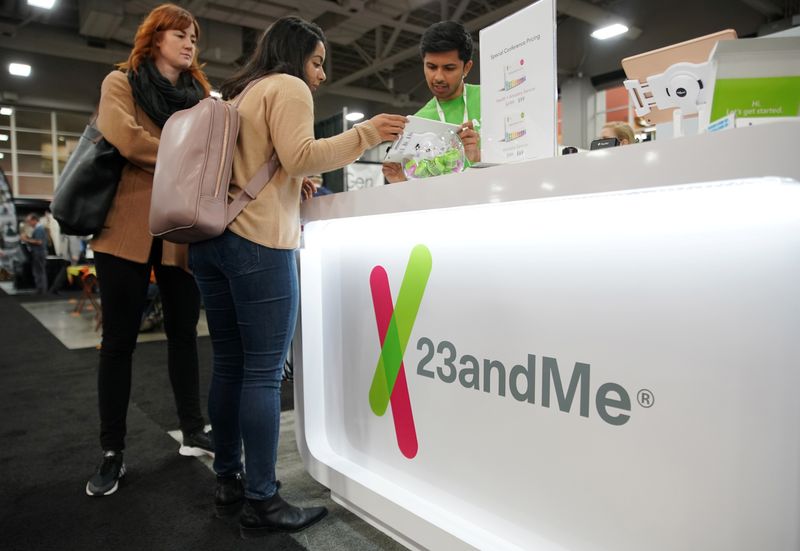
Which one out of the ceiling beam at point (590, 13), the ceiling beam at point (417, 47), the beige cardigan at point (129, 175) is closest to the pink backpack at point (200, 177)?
the beige cardigan at point (129, 175)

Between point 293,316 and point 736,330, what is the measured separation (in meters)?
1.00

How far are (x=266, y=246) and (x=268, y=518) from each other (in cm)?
74

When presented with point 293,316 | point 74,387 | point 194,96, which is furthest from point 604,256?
point 74,387

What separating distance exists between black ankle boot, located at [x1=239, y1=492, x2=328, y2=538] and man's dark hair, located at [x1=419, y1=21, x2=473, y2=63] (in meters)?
1.58

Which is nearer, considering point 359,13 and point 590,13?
point 590,13

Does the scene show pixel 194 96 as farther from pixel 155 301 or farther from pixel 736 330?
pixel 155 301

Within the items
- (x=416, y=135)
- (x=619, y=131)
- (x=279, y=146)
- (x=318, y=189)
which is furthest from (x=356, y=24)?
(x=279, y=146)

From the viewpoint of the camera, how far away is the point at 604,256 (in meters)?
1.00

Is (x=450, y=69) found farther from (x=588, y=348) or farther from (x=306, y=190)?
(x=588, y=348)

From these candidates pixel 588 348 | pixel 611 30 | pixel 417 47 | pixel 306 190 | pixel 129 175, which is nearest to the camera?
pixel 588 348

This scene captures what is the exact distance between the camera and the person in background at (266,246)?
4.31 ft

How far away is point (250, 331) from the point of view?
4.50 feet

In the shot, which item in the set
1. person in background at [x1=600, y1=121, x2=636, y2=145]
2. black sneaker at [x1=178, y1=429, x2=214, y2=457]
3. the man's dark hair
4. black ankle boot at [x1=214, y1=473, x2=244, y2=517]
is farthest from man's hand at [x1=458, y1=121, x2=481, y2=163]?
person in background at [x1=600, y1=121, x2=636, y2=145]

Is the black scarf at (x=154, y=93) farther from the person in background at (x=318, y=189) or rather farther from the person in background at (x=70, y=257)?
the person in background at (x=70, y=257)
